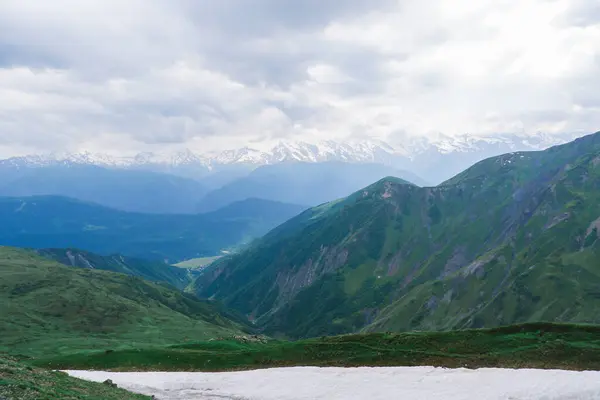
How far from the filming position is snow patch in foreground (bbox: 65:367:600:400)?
131 feet

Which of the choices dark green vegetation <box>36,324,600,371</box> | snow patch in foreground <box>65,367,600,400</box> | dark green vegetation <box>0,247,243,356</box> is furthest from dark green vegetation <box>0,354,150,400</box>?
dark green vegetation <box>0,247,243,356</box>

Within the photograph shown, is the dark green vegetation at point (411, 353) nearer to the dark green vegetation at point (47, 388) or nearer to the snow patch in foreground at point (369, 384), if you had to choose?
the snow patch in foreground at point (369, 384)

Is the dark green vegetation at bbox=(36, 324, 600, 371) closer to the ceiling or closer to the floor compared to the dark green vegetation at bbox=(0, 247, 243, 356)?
closer to the ceiling

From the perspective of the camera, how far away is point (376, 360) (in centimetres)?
5175

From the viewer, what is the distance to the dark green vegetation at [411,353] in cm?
4753

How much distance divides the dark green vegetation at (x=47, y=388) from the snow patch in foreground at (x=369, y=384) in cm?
625

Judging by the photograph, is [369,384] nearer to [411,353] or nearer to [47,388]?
[411,353]

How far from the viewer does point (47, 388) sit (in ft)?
115

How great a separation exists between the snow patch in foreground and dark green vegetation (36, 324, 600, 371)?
2.96m

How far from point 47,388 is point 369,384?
2830 cm

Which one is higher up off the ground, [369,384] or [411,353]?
[411,353]

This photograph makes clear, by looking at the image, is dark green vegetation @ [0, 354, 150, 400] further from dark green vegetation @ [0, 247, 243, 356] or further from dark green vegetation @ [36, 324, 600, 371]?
dark green vegetation @ [0, 247, 243, 356]

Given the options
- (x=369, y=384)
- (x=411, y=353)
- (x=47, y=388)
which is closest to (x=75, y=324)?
(x=47, y=388)

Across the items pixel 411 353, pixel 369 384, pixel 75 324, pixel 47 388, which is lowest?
pixel 75 324
